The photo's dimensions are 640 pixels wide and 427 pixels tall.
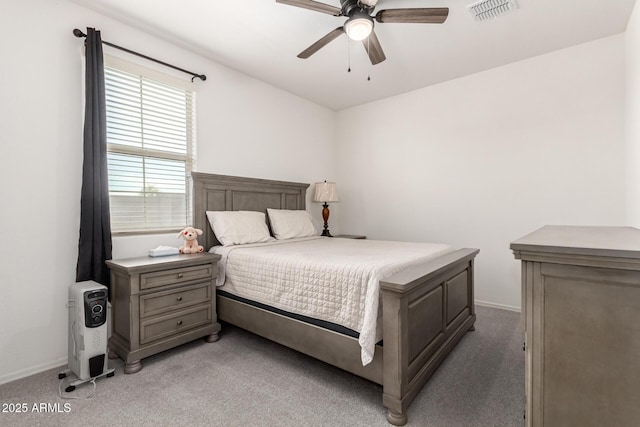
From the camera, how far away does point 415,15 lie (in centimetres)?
200

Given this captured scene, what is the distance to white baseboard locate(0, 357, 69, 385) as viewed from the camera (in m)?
2.00

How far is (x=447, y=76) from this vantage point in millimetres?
3629

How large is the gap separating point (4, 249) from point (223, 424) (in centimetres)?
192

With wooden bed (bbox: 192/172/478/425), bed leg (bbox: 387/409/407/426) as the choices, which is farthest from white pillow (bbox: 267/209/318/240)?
bed leg (bbox: 387/409/407/426)

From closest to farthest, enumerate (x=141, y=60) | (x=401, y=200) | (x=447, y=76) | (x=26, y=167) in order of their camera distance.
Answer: (x=26, y=167) → (x=141, y=60) → (x=447, y=76) → (x=401, y=200)

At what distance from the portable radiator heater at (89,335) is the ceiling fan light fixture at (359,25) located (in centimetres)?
252

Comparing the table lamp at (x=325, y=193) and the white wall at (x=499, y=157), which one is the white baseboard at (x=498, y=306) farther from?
the table lamp at (x=325, y=193)

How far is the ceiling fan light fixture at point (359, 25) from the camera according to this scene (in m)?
2.02

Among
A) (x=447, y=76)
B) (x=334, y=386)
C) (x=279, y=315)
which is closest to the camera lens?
(x=334, y=386)

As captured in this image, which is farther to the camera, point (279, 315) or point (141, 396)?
point (279, 315)

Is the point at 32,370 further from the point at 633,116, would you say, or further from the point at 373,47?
the point at 633,116

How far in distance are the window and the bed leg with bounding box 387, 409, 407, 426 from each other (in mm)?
2484

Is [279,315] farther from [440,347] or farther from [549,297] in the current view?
[549,297]

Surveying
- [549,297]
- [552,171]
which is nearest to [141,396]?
[549,297]
